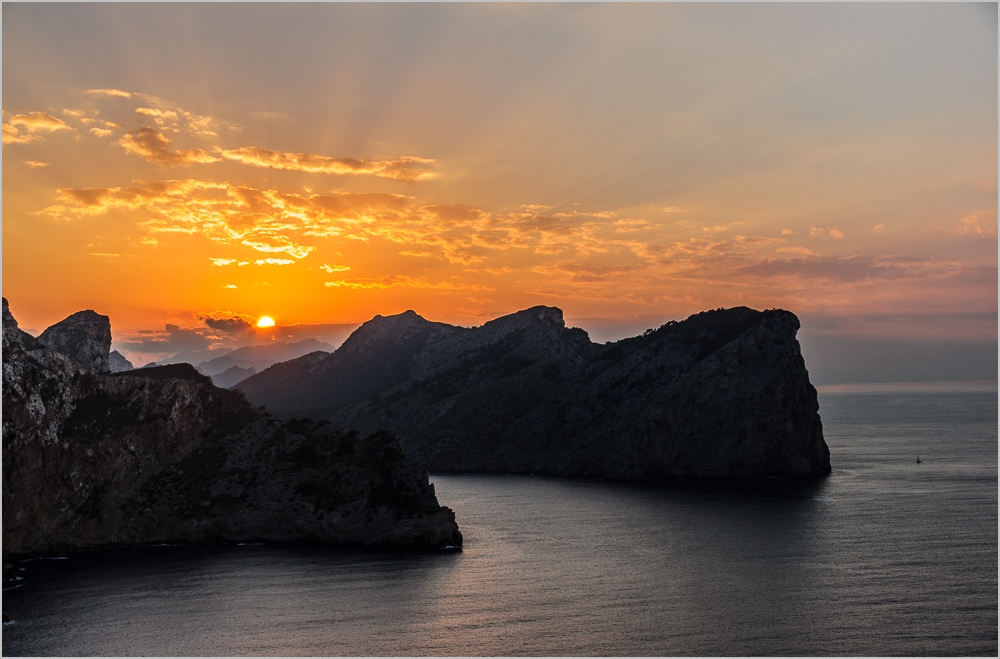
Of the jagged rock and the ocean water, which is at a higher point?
the jagged rock

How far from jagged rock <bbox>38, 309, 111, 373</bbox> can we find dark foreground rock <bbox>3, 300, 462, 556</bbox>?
127ft

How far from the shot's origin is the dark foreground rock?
127 meters

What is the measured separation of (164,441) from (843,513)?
407 ft

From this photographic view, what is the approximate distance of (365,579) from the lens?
353 ft

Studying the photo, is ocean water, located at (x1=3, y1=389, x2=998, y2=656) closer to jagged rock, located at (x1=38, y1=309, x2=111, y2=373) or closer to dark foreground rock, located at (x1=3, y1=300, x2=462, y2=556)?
dark foreground rock, located at (x1=3, y1=300, x2=462, y2=556)

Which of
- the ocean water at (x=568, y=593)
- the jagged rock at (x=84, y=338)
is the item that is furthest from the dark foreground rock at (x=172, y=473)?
the jagged rock at (x=84, y=338)

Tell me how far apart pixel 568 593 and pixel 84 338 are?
466 feet

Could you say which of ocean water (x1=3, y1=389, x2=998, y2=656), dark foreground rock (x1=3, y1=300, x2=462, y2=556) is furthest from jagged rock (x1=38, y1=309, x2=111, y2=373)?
ocean water (x1=3, y1=389, x2=998, y2=656)

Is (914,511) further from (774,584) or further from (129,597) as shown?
(129,597)

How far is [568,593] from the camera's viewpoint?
321 feet

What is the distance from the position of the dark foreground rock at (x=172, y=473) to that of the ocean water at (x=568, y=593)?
5.72 m

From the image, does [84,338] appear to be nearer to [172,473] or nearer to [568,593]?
[172,473]

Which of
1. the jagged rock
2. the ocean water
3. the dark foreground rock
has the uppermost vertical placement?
the jagged rock

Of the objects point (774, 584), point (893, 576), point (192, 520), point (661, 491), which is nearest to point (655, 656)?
point (774, 584)
